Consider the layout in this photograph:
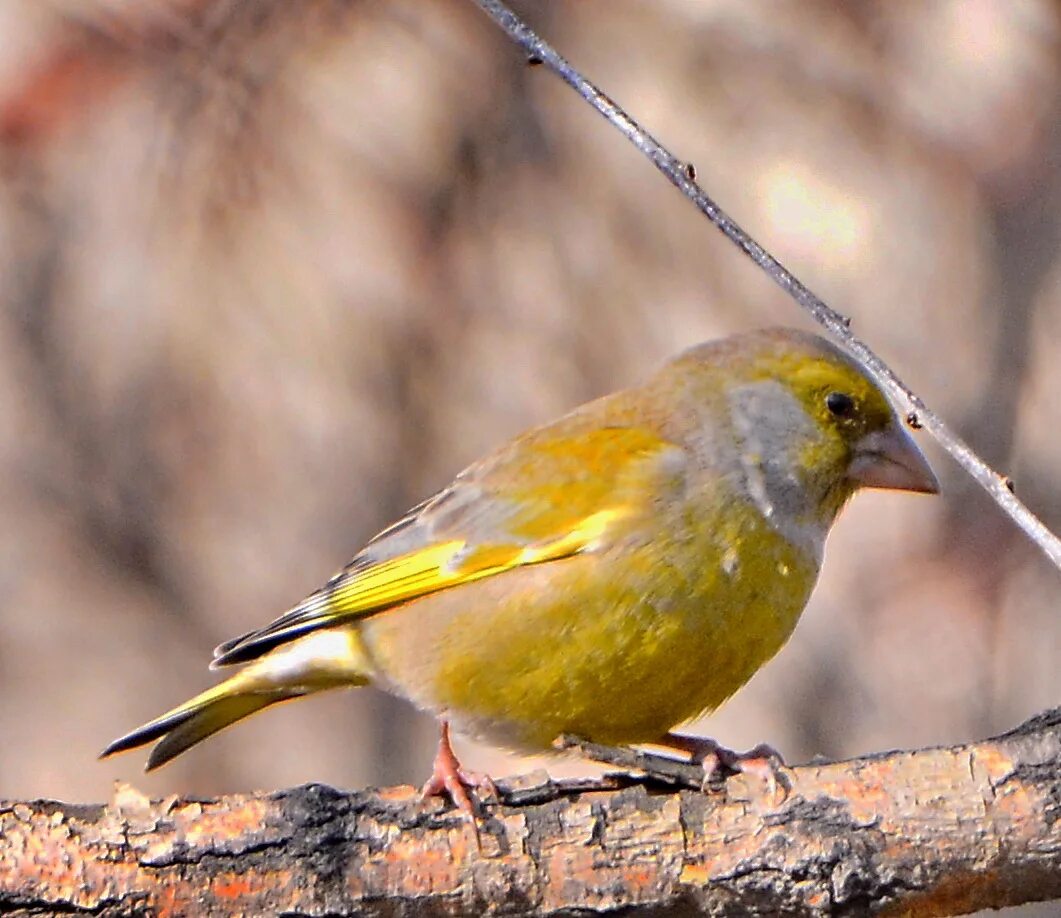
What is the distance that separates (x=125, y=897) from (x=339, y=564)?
3134 millimetres

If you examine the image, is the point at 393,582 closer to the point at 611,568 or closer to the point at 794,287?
the point at 611,568

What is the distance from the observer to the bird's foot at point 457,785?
12.0ft

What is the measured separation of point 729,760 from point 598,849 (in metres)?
0.61

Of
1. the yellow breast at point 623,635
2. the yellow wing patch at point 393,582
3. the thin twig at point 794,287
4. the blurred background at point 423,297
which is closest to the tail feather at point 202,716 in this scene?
the yellow wing patch at point 393,582

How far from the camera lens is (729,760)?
4.07 metres

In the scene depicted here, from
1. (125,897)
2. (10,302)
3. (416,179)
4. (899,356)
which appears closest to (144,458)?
(10,302)

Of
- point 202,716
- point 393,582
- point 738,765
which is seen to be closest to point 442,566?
point 393,582

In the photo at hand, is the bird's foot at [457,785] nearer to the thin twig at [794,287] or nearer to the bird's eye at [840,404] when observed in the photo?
the thin twig at [794,287]

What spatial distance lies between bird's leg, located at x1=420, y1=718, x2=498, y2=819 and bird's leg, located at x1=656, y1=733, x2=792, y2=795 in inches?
18.8

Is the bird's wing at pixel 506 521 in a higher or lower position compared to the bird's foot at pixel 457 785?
higher

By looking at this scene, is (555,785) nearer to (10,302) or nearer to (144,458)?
(144,458)

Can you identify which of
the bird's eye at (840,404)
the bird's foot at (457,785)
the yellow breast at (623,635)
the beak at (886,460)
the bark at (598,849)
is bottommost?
the bark at (598,849)

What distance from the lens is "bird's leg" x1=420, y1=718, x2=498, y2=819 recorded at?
3.65 metres

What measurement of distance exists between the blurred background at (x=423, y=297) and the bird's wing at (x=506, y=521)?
179 centimetres
